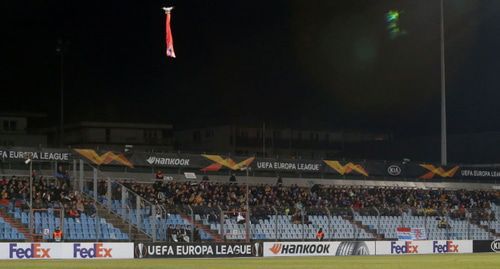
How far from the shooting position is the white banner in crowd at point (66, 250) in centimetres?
3578

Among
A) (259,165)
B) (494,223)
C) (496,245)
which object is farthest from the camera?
(259,165)

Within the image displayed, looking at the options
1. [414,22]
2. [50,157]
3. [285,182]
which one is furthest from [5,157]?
[414,22]

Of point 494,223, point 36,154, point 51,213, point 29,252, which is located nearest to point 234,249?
point 51,213

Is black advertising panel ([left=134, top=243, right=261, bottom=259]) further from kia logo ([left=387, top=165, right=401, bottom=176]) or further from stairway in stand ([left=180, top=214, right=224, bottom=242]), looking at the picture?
kia logo ([left=387, top=165, right=401, bottom=176])

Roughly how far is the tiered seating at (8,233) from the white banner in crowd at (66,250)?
1904 mm

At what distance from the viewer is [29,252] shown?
36.2m

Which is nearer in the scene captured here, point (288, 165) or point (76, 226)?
point (76, 226)

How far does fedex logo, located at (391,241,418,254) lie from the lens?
46.4 metres

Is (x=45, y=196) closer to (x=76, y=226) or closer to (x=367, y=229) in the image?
(x=76, y=226)

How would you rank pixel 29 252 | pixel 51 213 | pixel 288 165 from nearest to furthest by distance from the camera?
pixel 29 252, pixel 51 213, pixel 288 165

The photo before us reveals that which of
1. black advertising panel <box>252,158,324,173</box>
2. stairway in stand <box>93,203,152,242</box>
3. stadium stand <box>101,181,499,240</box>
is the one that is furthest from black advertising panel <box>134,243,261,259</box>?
black advertising panel <box>252,158,324,173</box>

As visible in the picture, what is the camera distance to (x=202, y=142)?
98562 millimetres

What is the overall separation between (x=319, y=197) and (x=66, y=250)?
835 inches

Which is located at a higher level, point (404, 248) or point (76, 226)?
point (76, 226)
